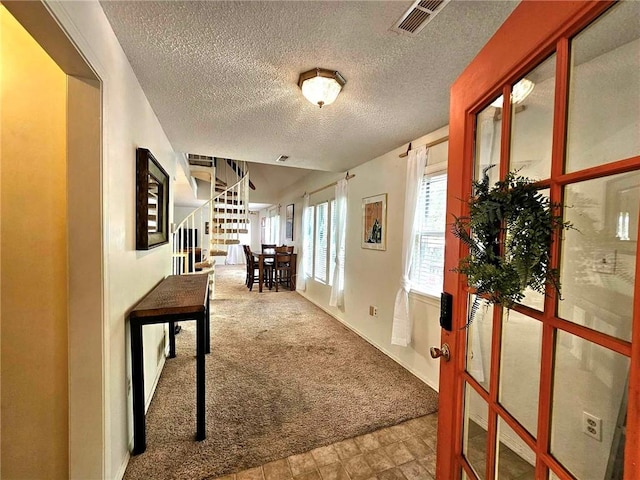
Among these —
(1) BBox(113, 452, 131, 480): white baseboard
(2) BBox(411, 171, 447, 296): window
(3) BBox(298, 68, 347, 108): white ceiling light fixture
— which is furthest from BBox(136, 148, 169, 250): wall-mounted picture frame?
(2) BBox(411, 171, 447, 296): window

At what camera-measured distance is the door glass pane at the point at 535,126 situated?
2.30 ft

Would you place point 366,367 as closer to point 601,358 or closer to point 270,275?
point 601,358

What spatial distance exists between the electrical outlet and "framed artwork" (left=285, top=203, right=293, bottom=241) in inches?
245

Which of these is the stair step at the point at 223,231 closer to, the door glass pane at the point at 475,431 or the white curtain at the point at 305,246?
the white curtain at the point at 305,246

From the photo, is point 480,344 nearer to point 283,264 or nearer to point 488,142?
point 488,142

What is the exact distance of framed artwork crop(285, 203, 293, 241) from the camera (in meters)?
6.71

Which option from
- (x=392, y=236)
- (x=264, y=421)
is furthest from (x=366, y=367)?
(x=392, y=236)

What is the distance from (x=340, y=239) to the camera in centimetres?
407

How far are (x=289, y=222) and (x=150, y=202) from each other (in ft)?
16.2

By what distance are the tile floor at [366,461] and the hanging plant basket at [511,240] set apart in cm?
132

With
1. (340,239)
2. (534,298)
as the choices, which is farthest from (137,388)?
(340,239)

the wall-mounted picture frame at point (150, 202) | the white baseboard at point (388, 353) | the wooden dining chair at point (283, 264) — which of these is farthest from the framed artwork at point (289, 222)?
the wall-mounted picture frame at point (150, 202)

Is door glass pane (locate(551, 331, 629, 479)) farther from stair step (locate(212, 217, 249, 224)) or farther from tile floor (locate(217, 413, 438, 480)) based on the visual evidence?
stair step (locate(212, 217, 249, 224))

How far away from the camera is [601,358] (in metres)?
0.60
